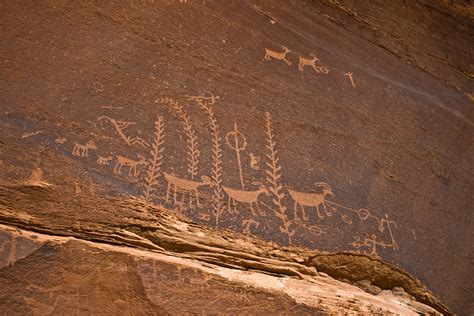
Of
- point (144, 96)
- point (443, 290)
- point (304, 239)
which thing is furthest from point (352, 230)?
point (144, 96)

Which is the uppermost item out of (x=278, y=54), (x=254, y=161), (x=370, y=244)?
(x=278, y=54)

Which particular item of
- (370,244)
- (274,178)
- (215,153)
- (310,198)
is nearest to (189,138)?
(215,153)

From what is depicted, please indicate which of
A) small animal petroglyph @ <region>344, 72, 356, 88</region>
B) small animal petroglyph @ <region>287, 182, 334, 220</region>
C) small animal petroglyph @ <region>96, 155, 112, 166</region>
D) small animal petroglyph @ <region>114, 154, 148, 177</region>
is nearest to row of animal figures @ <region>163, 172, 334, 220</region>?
small animal petroglyph @ <region>287, 182, 334, 220</region>

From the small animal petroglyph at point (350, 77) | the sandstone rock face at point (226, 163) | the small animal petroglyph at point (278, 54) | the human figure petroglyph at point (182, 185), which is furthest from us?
the small animal petroglyph at point (350, 77)

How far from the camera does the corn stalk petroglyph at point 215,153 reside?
6.33 ft

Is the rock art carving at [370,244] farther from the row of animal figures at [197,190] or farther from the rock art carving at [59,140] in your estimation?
the rock art carving at [59,140]

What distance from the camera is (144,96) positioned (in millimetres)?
1990

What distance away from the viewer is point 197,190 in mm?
1914

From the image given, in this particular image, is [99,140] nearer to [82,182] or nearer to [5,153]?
[82,182]

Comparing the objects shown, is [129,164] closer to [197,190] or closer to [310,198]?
[197,190]

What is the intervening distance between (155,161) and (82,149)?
259 millimetres

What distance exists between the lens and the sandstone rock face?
5.75ft

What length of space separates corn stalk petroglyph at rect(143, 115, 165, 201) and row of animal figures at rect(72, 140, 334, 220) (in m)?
0.03

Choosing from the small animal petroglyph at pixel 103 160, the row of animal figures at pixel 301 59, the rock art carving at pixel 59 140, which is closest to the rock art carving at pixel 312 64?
the row of animal figures at pixel 301 59
